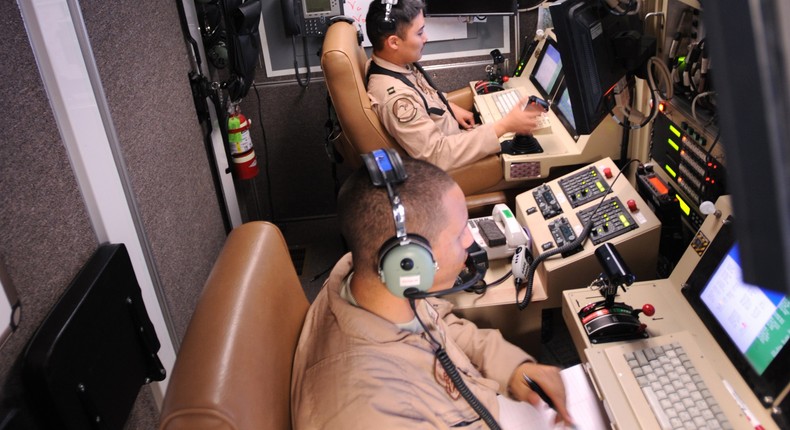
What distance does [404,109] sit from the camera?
2.04 m

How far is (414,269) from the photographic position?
100cm

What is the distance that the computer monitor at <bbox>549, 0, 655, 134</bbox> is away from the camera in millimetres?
1276

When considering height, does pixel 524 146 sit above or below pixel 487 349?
above

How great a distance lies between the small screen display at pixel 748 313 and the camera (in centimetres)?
100

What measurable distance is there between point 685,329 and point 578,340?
0.21m

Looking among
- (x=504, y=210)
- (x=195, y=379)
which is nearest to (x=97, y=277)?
(x=195, y=379)

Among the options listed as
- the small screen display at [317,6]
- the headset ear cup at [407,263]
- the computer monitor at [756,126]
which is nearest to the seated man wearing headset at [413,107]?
the small screen display at [317,6]

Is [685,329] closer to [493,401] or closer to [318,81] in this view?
[493,401]

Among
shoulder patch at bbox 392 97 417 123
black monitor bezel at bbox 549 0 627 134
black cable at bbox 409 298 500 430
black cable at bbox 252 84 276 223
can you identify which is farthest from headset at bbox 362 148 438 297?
black cable at bbox 252 84 276 223

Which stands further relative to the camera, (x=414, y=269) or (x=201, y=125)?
(x=201, y=125)

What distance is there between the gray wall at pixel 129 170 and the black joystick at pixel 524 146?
100 centimetres

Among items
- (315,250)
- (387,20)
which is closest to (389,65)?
(387,20)

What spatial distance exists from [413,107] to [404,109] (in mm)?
31

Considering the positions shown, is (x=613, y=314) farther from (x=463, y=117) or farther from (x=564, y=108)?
(x=463, y=117)
